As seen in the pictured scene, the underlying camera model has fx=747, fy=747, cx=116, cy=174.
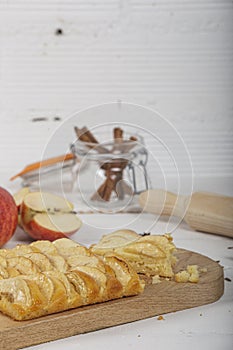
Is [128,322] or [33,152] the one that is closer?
[128,322]

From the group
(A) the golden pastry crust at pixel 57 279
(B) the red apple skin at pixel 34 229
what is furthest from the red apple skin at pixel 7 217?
(A) the golden pastry crust at pixel 57 279

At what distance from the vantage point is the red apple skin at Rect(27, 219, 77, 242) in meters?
1.69

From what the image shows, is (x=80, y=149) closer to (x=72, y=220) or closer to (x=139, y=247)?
(x=72, y=220)

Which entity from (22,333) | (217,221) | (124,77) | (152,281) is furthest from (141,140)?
(22,333)

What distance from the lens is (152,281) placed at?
1344 mm

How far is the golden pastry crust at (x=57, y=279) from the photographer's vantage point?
1167 mm

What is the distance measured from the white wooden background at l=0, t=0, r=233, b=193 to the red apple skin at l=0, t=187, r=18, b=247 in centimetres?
88

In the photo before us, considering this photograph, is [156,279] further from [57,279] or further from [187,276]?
[57,279]

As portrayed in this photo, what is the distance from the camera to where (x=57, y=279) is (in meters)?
1.20

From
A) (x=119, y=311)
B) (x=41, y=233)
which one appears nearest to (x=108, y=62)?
(x=41, y=233)

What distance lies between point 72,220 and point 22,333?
2.08ft

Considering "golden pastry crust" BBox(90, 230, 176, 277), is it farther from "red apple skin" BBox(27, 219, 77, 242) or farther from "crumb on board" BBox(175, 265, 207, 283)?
"red apple skin" BBox(27, 219, 77, 242)

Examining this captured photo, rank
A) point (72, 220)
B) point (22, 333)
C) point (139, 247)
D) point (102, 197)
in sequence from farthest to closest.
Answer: point (102, 197), point (72, 220), point (139, 247), point (22, 333)

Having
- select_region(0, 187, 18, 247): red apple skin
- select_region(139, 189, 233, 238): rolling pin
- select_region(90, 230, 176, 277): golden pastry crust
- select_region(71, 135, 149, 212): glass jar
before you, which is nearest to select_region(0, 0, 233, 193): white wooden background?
select_region(71, 135, 149, 212): glass jar
